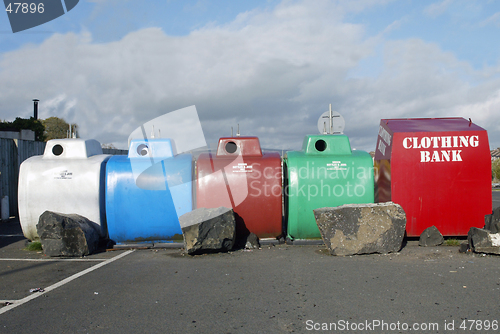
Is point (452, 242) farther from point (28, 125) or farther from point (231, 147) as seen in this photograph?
point (28, 125)

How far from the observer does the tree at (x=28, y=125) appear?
1150 inches

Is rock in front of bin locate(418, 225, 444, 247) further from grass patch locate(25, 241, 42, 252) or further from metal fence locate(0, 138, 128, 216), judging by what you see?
metal fence locate(0, 138, 128, 216)

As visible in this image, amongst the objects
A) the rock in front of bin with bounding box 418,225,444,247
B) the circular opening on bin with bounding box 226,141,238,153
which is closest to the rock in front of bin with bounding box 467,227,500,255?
the rock in front of bin with bounding box 418,225,444,247

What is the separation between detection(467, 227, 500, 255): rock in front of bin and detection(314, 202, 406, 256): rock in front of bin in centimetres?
118

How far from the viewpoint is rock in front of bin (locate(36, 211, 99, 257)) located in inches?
247

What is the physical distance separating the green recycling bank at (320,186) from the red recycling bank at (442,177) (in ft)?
2.33

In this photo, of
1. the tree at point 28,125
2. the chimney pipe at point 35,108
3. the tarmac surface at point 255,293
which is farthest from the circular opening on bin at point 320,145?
the chimney pipe at point 35,108

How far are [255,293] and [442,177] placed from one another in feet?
15.4

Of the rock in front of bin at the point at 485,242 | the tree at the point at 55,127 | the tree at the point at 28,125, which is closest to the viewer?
the rock in front of bin at the point at 485,242

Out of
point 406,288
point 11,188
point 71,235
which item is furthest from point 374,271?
point 11,188

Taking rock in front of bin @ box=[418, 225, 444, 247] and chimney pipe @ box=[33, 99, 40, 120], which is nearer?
rock in front of bin @ box=[418, 225, 444, 247]

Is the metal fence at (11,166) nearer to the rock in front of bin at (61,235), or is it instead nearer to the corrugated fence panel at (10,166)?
the corrugated fence panel at (10,166)

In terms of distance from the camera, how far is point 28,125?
1178 inches

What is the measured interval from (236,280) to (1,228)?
25.4ft
